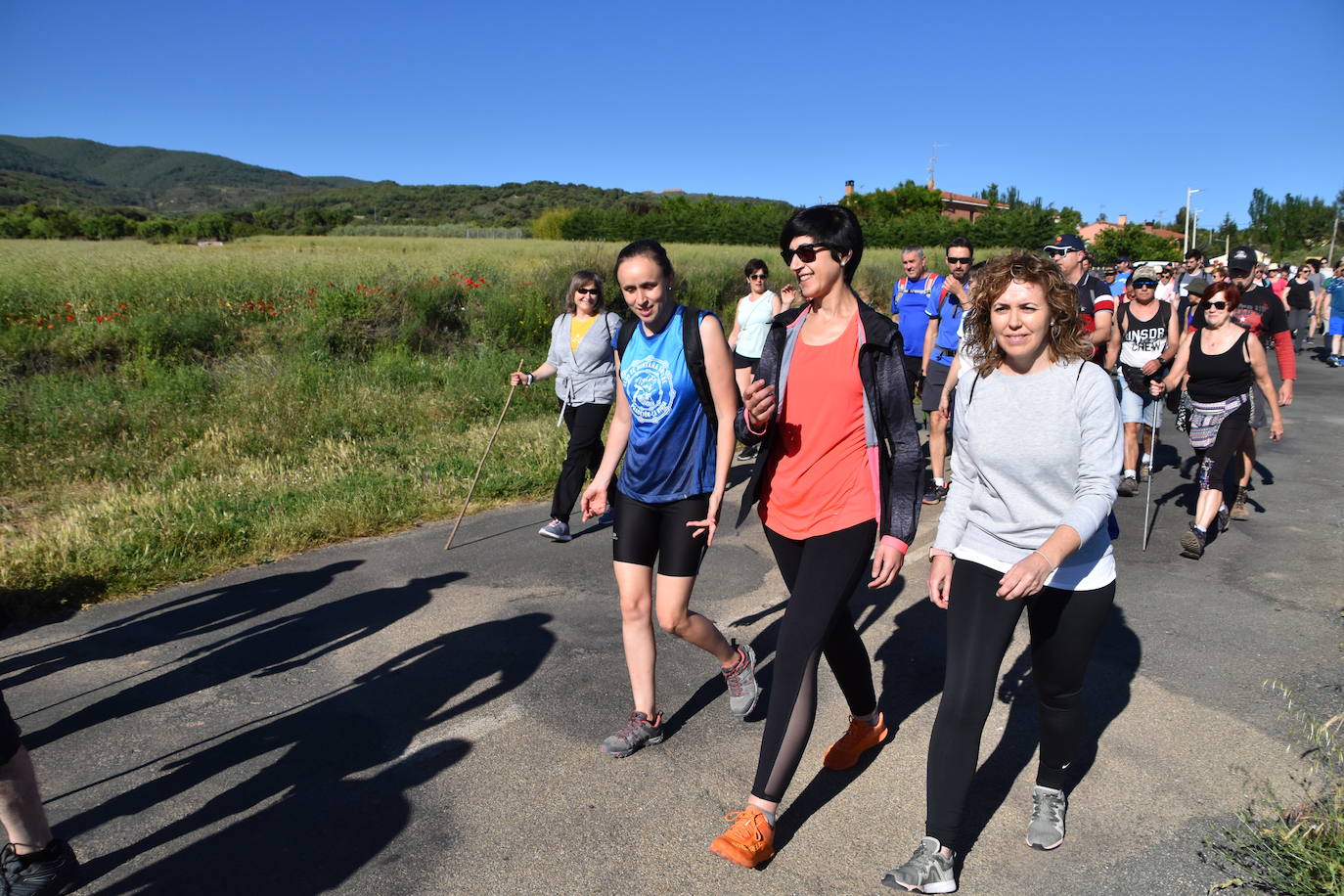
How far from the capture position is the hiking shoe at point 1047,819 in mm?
2873

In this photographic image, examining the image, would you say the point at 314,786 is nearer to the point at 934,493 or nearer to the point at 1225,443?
the point at 934,493

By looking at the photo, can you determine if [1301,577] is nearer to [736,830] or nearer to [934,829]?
[934,829]

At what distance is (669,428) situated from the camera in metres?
3.36

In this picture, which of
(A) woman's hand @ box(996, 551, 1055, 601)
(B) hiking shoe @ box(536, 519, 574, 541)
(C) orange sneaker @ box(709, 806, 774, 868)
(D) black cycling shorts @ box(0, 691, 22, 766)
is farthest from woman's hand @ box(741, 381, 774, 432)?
(B) hiking shoe @ box(536, 519, 574, 541)

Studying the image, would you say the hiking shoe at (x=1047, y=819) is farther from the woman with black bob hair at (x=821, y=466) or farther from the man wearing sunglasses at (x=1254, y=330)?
the man wearing sunglasses at (x=1254, y=330)

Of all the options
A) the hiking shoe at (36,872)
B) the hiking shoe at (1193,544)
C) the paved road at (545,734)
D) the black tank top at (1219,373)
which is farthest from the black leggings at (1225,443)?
the hiking shoe at (36,872)

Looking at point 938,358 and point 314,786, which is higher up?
point 938,358

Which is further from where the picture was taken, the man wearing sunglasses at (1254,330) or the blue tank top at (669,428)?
the man wearing sunglasses at (1254,330)

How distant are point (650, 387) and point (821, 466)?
782mm

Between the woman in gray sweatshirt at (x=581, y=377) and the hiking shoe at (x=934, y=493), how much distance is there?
282 cm

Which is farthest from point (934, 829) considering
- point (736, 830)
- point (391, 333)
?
point (391, 333)

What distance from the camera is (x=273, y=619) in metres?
4.95

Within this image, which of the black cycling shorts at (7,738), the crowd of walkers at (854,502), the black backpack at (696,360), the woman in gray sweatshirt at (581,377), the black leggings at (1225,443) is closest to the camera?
the black cycling shorts at (7,738)

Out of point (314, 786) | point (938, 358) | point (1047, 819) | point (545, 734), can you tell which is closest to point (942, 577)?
point (1047, 819)
